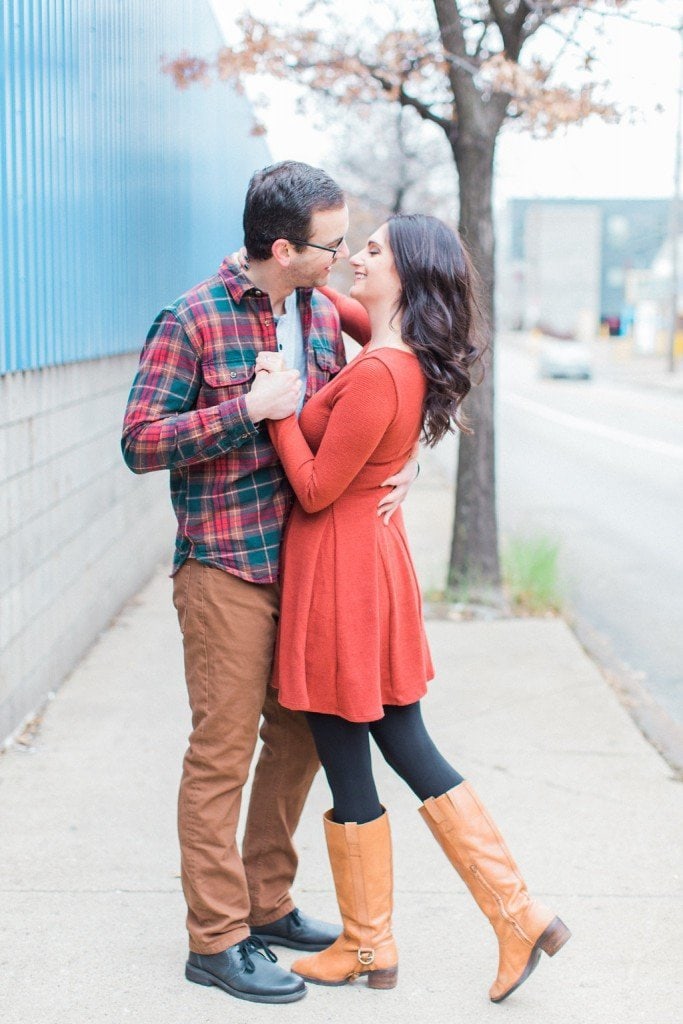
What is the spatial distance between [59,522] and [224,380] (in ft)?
9.75

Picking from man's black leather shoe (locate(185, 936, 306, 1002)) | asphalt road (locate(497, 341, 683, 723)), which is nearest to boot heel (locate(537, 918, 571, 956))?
man's black leather shoe (locate(185, 936, 306, 1002))

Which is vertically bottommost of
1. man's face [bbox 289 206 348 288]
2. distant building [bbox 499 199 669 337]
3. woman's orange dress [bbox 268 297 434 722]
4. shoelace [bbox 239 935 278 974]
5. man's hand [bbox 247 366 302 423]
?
shoelace [bbox 239 935 278 974]

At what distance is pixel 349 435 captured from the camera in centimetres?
284

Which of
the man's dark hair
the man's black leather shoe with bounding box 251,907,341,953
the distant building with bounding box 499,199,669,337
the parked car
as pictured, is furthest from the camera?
the distant building with bounding box 499,199,669,337

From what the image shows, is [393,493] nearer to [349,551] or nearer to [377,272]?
[349,551]

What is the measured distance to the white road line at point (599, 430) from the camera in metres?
18.3

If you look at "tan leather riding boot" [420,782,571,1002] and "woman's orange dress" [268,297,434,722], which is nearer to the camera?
"woman's orange dress" [268,297,434,722]

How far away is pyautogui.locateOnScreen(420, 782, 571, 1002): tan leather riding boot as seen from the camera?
2.96m

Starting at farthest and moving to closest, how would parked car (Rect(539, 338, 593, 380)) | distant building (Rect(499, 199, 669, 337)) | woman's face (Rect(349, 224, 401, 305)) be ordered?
distant building (Rect(499, 199, 669, 337)), parked car (Rect(539, 338, 593, 380)), woman's face (Rect(349, 224, 401, 305))

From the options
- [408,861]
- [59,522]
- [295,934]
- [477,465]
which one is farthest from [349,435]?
[477,465]

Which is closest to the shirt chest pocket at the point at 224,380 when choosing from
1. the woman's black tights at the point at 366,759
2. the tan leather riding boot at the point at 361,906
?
the woman's black tights at the point at 366,759

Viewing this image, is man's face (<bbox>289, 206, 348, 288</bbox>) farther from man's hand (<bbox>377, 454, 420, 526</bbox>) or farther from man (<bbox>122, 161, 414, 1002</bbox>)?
man's hand (<bbox>377, 454, 420, 526</bbox>)

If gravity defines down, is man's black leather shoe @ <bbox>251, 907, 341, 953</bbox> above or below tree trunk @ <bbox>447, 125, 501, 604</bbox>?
Answer: below

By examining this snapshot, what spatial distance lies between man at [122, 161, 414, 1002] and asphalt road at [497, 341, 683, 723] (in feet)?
11.2
